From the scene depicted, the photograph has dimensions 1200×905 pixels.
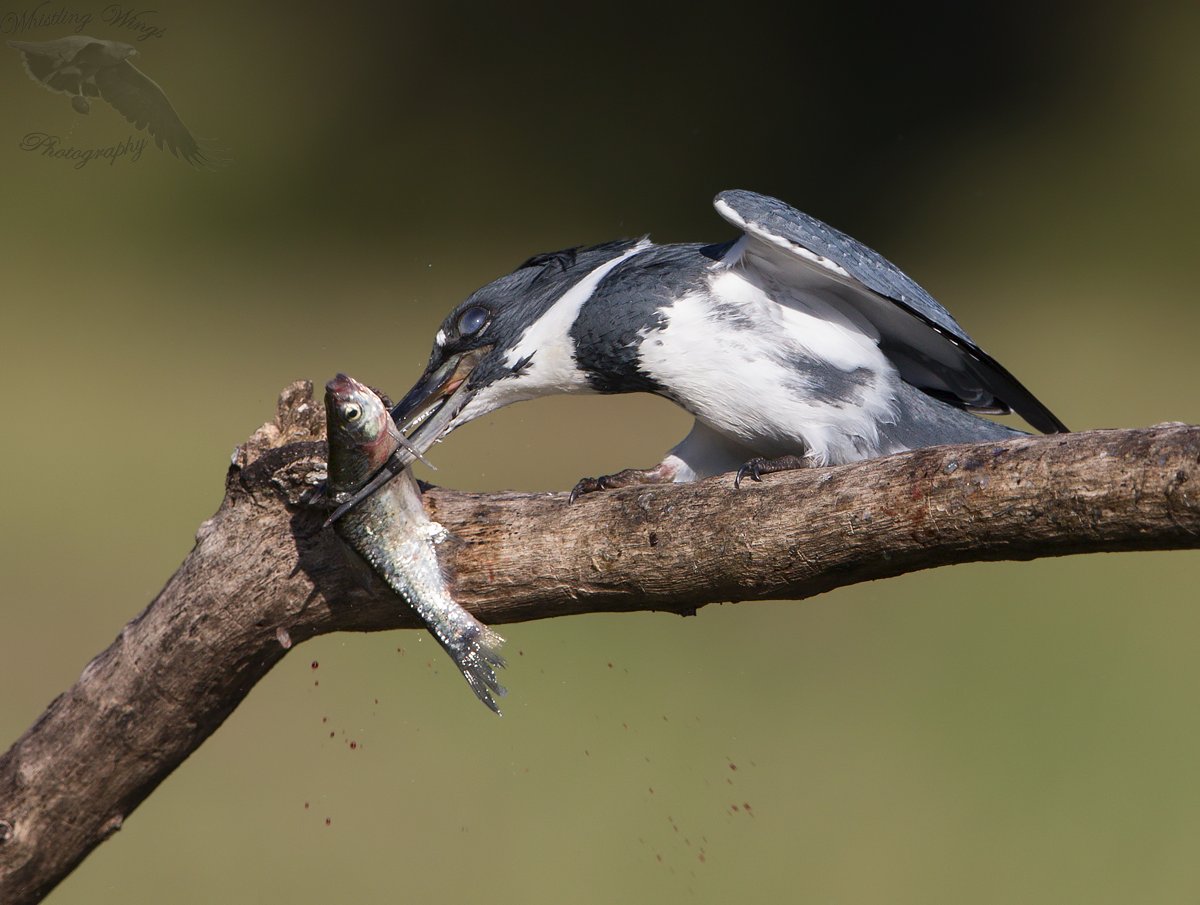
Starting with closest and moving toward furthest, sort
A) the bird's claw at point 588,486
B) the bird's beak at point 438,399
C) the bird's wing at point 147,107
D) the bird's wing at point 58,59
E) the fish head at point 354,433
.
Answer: the fish head at point 354,433 < the bird's claw at point 588,486 < the bird's beak at point 438,399 < the bird's wing at point 58,59 < the bird's wing at point 147,107

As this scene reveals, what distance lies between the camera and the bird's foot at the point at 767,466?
1.42 meters

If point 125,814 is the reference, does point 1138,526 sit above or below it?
below

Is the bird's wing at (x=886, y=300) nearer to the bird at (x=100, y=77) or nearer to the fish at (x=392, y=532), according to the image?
the fish at (x=392, y=532)

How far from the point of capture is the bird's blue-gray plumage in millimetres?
1536

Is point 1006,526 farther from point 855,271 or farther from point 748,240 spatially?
point 748,240

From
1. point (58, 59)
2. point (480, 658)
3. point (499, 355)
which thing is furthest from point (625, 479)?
point (58, 59)

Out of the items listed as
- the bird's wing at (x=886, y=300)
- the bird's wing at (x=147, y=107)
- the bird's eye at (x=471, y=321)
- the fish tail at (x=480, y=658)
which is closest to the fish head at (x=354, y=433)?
the fish tail at (x=480, y=658)

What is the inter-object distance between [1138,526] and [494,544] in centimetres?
63

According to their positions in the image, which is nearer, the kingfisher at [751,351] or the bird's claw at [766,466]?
the bird's claw at [766,466]

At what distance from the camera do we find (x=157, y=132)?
18.4 ft

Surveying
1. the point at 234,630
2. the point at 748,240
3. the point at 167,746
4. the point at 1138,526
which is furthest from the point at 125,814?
the point at 1138,526

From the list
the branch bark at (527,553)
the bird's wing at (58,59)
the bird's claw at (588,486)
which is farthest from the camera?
the bird's wing at (58,59)

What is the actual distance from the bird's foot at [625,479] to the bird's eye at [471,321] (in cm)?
23

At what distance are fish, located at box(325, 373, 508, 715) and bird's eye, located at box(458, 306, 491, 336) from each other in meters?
0.31
